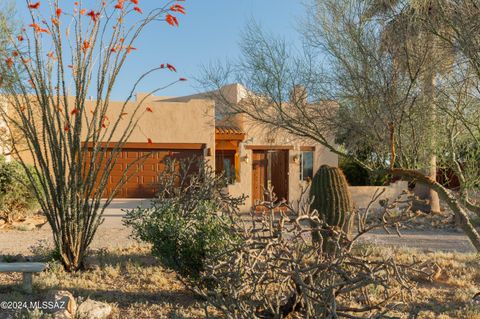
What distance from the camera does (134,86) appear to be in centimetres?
682

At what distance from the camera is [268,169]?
18.1 meters

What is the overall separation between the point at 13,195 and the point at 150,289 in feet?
27.8

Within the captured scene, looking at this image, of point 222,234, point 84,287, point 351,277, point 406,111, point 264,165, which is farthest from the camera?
point 264,165

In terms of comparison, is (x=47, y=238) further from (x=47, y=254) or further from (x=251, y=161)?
(x=251, y=161)

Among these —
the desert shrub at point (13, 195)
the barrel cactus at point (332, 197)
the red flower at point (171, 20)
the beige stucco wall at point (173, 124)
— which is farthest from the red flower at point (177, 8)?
the beige stucco wall at point (173, 124)

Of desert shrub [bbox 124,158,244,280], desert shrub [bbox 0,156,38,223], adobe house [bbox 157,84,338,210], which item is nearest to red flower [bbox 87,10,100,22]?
desert shrub [bbox 124,158,244,280]

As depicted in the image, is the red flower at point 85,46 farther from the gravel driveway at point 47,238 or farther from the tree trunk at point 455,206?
the tree trunk at point 455,206

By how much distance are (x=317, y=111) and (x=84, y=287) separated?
14.3ft

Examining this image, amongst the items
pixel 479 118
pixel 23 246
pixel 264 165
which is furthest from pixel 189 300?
pixel 264 165

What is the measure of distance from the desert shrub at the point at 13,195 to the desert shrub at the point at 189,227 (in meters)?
7.23

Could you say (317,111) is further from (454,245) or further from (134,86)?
(454,245)

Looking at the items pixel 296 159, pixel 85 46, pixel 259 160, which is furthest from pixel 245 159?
pixel 85 46

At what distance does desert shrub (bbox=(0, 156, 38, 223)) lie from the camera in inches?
503

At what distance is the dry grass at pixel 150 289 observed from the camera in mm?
5160
